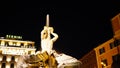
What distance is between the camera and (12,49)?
→ 69562 millimetres

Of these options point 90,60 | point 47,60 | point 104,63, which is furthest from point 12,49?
point 47,60

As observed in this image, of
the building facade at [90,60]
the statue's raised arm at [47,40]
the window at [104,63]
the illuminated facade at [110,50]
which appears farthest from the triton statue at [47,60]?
the building facade at [90,60]

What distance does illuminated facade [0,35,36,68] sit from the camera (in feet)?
217

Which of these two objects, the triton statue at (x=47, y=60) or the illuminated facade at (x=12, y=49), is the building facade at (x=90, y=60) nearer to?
the illuminated facade at (x=12, y=49)

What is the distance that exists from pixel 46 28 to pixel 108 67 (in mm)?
34352

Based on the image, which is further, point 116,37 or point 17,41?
point 17,41

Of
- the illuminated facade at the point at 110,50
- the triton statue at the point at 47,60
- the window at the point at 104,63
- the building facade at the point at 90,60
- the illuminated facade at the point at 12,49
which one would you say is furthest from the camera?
the illuminated facade at the point at 12,49

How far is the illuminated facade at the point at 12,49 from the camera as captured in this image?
66.2 metres

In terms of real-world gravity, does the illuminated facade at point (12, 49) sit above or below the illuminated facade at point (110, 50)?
above

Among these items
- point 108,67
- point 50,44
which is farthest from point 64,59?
point 108,67

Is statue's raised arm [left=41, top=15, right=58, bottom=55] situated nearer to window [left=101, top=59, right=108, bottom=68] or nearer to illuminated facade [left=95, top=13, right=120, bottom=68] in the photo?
illuminated facade [left=95, top=13, right=120, bottom=68]

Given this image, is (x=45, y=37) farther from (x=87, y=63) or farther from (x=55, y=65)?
A: (x=87, y=63)

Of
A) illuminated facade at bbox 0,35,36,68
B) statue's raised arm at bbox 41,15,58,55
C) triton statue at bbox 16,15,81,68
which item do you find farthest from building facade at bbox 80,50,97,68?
triton statue at bbox 16,15,81,68

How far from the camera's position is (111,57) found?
44750 millimetres
